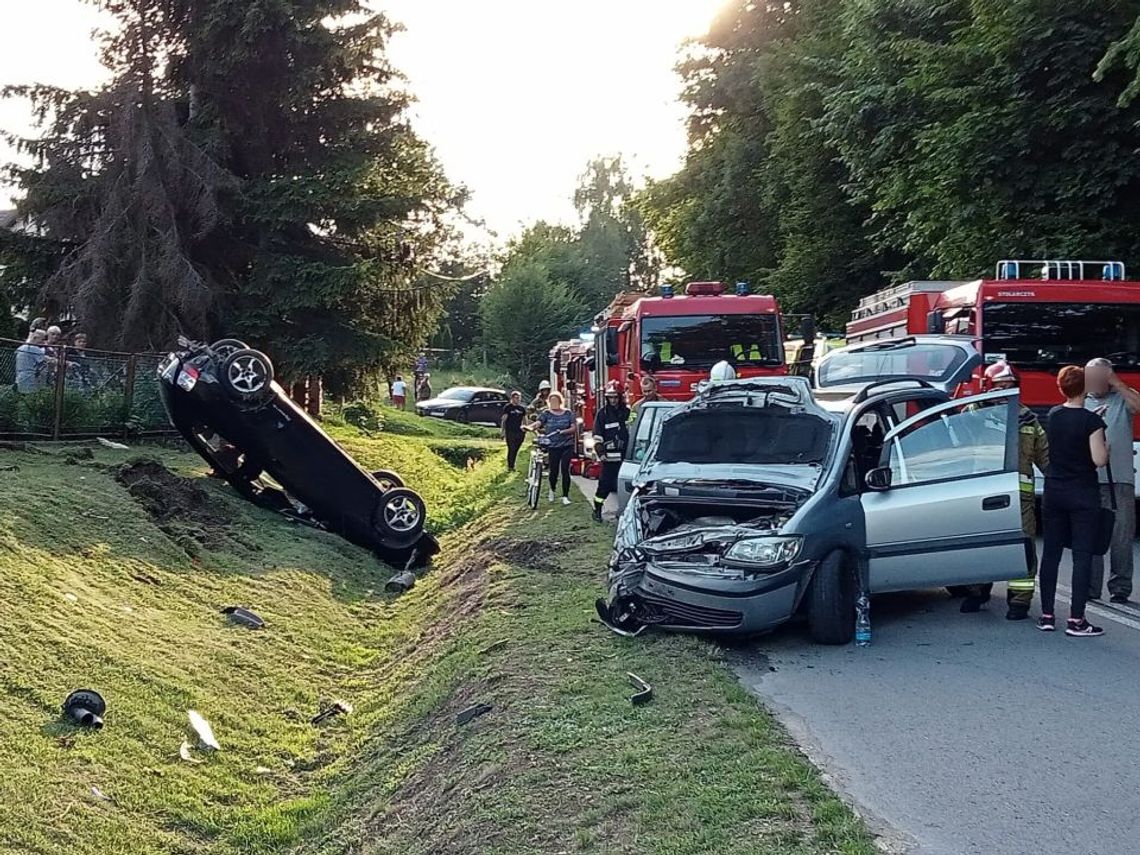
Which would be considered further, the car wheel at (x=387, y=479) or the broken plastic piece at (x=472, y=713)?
the car wheel at (x=387, y=479)

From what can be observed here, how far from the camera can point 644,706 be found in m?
6.27

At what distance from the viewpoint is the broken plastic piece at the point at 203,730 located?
7305 mm

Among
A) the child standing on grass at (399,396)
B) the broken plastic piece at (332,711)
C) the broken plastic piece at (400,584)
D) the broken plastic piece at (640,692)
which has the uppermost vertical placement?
the child standing on grass at (399,396)

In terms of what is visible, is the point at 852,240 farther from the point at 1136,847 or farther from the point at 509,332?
the point at 509,332

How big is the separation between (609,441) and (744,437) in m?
5.58

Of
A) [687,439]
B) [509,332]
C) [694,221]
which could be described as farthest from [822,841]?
[509,332]

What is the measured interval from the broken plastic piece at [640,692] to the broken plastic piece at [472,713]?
3.07ft

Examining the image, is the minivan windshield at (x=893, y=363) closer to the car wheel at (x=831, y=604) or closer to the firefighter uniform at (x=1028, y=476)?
the firefighter uniform at (x=1028, y=476)

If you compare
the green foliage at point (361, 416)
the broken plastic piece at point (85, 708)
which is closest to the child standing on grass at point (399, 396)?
the green foliage at point (361, 416)

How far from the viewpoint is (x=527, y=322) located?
58.3 metres

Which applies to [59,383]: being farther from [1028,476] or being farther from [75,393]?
[1028,476]

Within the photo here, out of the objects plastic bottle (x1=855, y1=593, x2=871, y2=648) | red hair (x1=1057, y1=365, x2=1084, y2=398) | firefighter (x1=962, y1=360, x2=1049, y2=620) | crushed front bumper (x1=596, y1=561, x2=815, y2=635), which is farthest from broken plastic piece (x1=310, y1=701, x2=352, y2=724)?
red hair (x1=1057, y1=365, x2=1084, y2=398)

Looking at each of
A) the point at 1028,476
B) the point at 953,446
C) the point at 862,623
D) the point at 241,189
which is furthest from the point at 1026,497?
the point at 241,189

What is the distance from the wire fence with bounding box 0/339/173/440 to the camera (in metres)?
13.8
